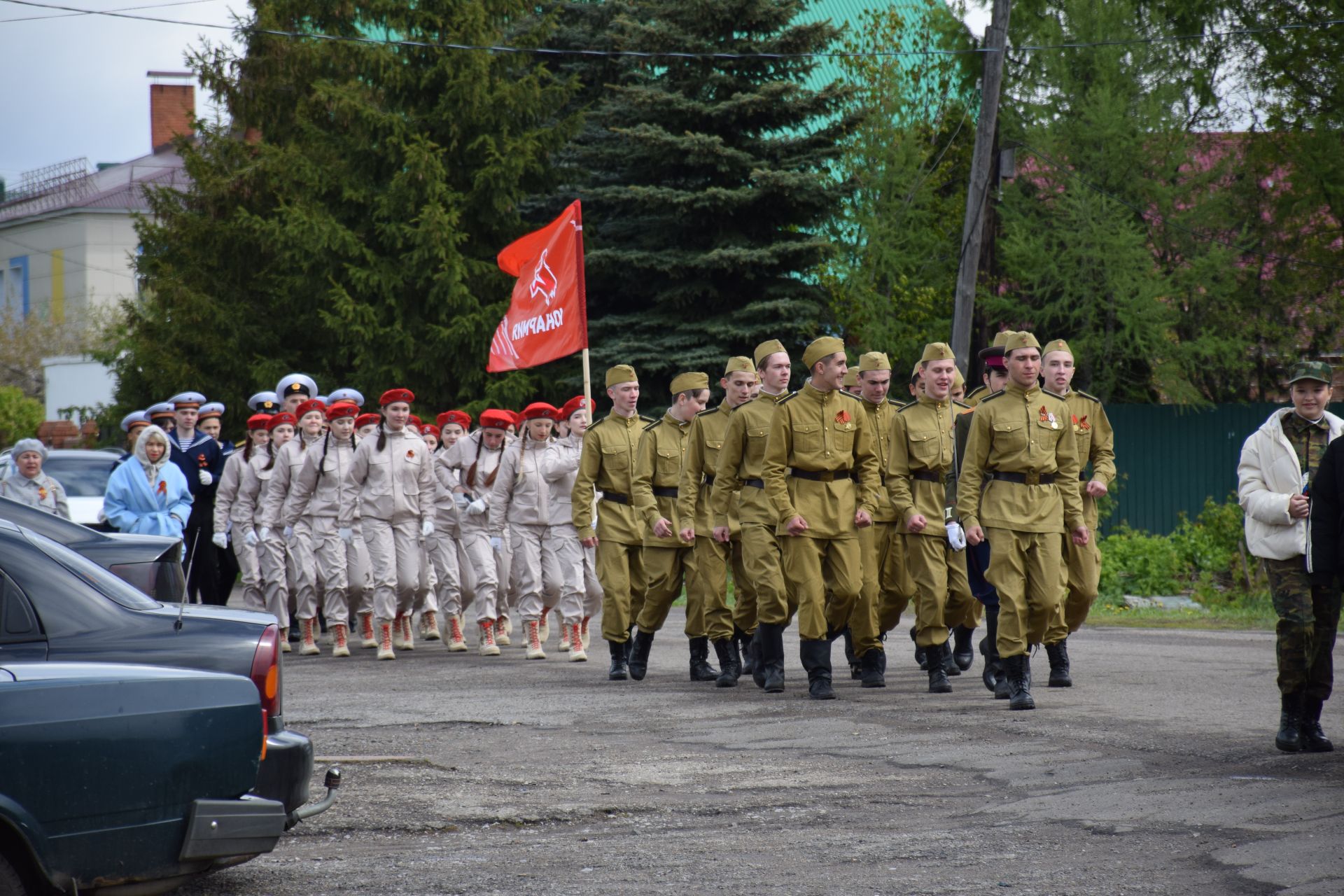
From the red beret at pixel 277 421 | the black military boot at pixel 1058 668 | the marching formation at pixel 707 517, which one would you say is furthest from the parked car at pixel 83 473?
the black military boot at pixel 1058 668

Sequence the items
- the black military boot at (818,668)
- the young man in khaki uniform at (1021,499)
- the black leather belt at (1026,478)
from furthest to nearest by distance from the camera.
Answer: the black military boot at (818,668) < the black leather belt at (1026,478) < the young man in khaki uniform at (1021,499)

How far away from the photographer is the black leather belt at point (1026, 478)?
10617mm

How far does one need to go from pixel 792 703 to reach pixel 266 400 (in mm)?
9222

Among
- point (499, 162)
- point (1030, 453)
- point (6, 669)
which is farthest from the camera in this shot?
point (499, 162)

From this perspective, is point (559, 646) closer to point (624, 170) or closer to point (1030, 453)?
point (1030, 453)

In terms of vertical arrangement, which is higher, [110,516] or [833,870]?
[110,516]

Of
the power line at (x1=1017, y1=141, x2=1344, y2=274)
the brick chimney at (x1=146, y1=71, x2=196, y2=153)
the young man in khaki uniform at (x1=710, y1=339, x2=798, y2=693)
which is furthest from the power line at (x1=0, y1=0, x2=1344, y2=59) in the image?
the brick chimney at (x1=146, y1=71, x2=196, y2=153)

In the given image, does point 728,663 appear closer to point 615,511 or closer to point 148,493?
point 615,511

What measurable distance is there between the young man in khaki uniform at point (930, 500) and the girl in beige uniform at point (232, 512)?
6.32 meters

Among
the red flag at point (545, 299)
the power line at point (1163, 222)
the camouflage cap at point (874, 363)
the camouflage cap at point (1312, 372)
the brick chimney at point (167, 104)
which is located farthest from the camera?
the brick chimney at point (167, 104)

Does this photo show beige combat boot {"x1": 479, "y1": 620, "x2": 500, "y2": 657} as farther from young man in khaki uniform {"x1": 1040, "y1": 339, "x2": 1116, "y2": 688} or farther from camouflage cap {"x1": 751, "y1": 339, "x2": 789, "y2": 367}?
young man in khaki uniform {"x1": 1040, "y1": 339, "x2": 1116, "y2": 688}

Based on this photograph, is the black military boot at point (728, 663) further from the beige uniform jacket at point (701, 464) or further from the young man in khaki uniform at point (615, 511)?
the young man in khaki uniform at point (615, 511)

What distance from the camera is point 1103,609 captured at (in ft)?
61.3

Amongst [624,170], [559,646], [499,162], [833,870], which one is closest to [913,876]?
[833,870]
